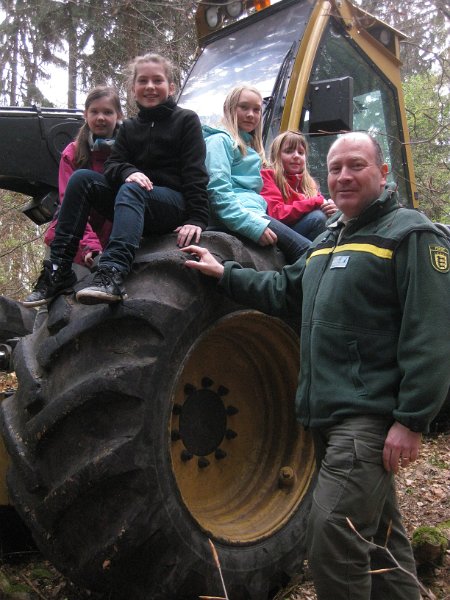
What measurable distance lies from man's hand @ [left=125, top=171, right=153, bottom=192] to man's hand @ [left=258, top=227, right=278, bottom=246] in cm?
65

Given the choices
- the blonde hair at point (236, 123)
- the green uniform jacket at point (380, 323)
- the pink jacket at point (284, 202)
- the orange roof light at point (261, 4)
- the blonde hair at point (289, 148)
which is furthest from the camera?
the orange roof light at point (261, 4)

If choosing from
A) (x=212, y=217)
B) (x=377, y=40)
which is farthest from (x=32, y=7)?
(x=212, y=217)

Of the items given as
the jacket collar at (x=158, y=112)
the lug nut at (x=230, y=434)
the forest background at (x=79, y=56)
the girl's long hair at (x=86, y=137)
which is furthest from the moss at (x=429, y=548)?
the forest background at (x=79, y=56)

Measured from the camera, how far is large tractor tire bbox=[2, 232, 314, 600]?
2602mm

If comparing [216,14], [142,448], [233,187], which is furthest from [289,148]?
[216,14]

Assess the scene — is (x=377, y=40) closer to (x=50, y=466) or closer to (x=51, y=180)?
(x=51, y=180)

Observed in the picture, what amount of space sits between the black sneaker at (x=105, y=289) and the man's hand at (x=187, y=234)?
0.41m

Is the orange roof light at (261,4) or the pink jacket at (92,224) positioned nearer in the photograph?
the pink jacket at (92,224)

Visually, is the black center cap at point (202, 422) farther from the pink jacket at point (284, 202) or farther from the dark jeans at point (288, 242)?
the pink jacket at point (284, 202)

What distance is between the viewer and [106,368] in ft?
8.63

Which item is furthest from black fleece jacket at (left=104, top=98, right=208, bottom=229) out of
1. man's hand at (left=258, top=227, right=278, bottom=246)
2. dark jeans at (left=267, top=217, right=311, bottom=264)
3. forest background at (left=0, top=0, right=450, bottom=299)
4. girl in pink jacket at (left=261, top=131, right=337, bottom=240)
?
forest background at (left=0, top=0, right=450, bottom=299)

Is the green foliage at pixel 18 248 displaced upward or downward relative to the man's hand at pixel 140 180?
downward

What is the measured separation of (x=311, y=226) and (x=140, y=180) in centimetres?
116

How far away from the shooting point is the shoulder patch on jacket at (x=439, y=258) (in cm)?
246
